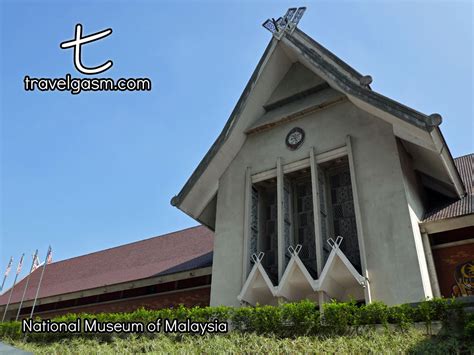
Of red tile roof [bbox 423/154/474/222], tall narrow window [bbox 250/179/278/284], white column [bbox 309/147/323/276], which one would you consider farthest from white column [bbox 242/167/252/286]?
red tile roof [bbox 423/154/474/222]

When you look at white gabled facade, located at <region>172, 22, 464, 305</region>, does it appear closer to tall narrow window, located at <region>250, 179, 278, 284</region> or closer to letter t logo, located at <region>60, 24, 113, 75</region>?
tall narrow window, located at <region>250, 179, 278, 284</region>

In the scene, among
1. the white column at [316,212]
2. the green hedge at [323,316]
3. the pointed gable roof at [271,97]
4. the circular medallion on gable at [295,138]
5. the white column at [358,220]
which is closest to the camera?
the green hedge at [323,316]

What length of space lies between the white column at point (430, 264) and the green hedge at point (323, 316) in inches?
87.3

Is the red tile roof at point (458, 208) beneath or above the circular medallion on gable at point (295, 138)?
beneath

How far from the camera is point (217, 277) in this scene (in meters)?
12.6

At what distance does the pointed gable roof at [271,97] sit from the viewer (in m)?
11.8

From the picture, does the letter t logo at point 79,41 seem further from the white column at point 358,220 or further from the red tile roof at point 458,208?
the red tile roof at point 458,208

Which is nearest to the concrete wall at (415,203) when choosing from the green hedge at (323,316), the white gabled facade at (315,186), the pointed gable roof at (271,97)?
the white gabled facade at (315,186)

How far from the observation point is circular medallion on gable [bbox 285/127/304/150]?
1321cm

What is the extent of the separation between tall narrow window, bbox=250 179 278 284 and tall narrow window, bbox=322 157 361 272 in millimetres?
1766

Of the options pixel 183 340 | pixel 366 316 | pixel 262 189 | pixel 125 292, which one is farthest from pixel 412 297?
pixel 125 292

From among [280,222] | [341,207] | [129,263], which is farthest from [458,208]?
[129,263]

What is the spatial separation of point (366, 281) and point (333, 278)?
989mm

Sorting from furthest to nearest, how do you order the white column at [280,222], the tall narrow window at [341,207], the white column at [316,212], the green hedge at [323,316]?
1. the white column at [280,222]
2. the tall narrow window at [341,207]
3. the white column at [316,212]
4. the green hedge at [323,316]
